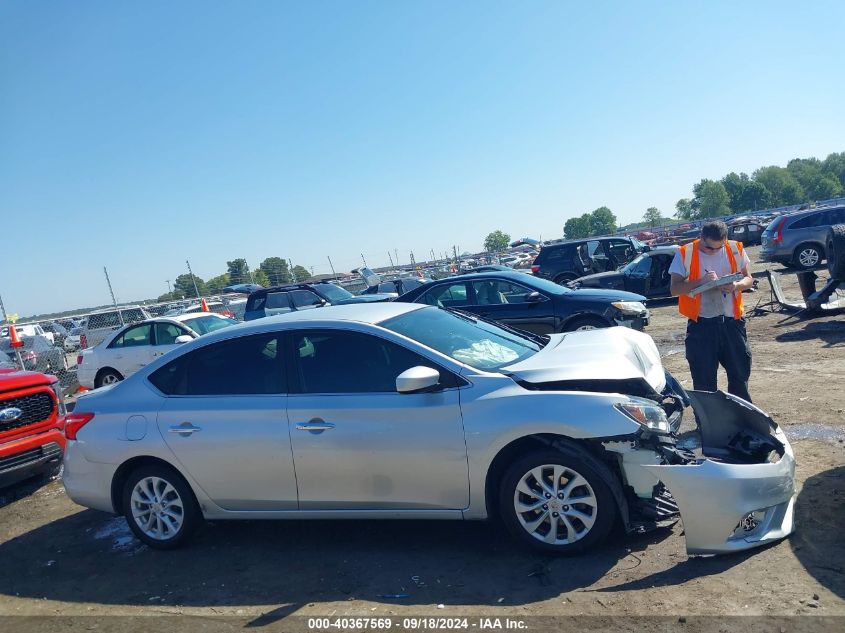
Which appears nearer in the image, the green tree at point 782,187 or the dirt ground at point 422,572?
the dirt ground at point 422,572

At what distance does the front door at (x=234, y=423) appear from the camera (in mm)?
4441

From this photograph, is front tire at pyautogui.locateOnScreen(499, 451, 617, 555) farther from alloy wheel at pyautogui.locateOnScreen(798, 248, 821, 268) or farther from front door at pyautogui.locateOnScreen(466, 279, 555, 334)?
alloy wheel at pyautogui.locateOnScreen(798, 248, 821, 268)

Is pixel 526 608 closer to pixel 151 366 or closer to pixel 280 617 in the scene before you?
pixel 280 617

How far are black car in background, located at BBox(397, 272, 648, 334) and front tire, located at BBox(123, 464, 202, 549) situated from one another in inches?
223

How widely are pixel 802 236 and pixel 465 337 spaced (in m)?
19.0

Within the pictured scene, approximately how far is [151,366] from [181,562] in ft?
4.87

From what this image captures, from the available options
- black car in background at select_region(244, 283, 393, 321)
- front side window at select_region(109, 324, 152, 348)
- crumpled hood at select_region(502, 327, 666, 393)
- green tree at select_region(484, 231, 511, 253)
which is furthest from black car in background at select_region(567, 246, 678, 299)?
green tree at select_region(484, 231, 511, 253)

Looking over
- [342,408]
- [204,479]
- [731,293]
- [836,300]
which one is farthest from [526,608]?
[836,300]

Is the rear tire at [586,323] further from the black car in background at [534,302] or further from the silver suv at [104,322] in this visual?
the silver suv at [104,322]

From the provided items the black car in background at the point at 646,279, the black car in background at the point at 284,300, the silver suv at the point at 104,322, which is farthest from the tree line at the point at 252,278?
the black car in background at the point at 646,279

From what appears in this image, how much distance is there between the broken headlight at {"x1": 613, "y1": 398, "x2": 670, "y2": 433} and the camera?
12.4 ft

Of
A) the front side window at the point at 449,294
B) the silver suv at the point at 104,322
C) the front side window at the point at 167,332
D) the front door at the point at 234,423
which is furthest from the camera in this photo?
the silver suv at the point at 104,322

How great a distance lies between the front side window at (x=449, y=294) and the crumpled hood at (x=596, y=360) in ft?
19.6

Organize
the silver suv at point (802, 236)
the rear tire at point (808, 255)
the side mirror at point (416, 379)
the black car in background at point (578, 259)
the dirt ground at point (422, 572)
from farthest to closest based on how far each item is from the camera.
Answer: the black car in background at point (578, 259), the rear tire at point (808, 255), the silver suv at point (802, 236), the side mirror at point (416, 379), the dirt ground at point (422, 572)
